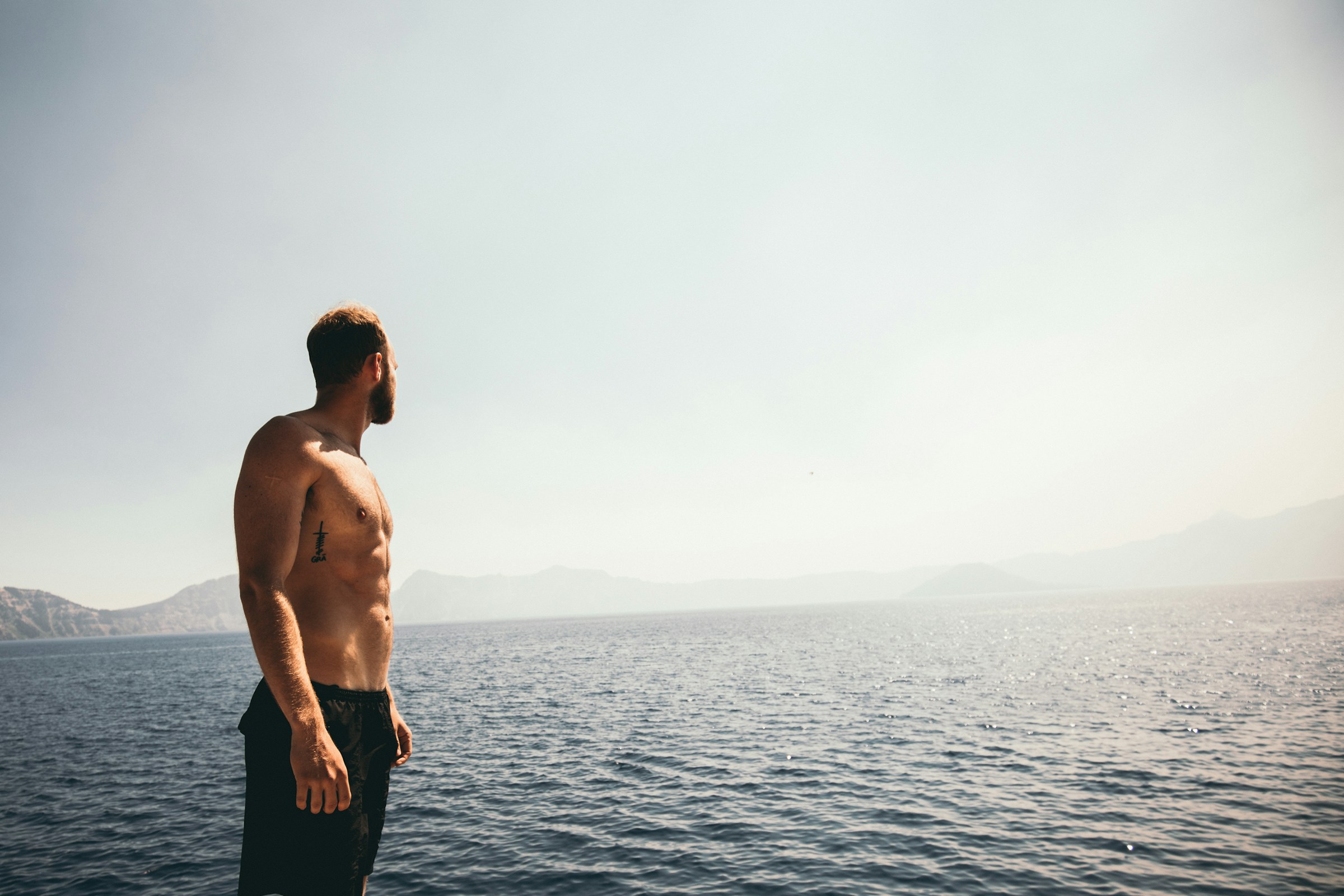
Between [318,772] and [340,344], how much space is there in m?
2.21

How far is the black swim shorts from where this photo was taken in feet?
9.16

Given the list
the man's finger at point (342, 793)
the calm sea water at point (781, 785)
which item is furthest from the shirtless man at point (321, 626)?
the calm sea water at point (781, 785)

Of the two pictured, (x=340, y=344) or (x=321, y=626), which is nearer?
(x=321, y=626)

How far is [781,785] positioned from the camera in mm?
19734

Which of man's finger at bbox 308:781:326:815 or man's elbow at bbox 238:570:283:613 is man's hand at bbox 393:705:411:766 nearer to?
man's finger at bbox 308:781:326:815

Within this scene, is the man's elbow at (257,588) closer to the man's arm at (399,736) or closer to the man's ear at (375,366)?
the man's arm at (399,736)

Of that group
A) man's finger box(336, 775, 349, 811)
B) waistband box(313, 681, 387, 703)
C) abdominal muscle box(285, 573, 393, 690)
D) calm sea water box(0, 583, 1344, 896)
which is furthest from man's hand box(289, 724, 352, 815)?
calm sea water box(0, 583, 1344, 896)

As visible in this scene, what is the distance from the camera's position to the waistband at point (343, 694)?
10.3 ft

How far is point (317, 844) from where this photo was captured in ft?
9.57

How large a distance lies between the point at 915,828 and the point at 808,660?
45079mm

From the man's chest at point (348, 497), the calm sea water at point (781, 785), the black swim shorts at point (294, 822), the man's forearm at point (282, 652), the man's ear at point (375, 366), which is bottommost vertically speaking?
the calm sea water at point (781, 785)

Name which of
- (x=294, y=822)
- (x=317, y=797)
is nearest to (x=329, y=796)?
(x=317, y=797)

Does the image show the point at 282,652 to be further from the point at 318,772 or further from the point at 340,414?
the point at 340,414

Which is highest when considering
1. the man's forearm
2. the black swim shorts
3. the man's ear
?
the man's ear
